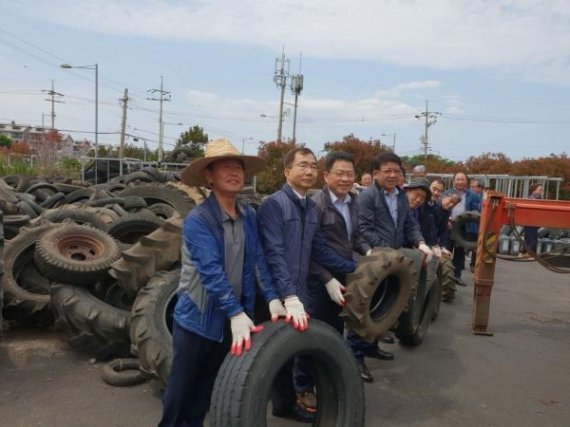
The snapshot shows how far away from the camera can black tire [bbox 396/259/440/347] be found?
16.7 feet

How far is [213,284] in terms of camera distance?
255 cm

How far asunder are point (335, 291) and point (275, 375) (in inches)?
42.7

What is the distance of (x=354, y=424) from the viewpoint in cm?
297

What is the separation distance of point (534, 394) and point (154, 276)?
3293 millimetres

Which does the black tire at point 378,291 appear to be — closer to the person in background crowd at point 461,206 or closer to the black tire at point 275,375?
the black tire at point 275,375

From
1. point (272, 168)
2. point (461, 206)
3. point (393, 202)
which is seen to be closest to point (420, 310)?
point (393, 202)

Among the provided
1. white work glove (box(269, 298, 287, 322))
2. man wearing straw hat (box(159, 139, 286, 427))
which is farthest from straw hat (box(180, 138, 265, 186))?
white work glove (box(269, 298, 287, 322))

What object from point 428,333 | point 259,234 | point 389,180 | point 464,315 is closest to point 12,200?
point 259,234

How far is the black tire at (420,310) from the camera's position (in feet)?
16.7

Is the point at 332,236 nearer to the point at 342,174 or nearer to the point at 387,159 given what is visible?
the point at 342,174

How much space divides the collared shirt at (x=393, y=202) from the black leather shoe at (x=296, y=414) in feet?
6.23

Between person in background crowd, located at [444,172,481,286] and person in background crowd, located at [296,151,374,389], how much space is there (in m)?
5.28

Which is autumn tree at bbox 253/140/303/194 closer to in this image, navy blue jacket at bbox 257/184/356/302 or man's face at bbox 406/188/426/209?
man's face at bbox 406/188/426/209

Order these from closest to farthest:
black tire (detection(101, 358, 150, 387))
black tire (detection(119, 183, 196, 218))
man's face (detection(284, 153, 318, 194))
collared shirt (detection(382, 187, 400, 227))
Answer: man's face (detection(284, 153, 318, 194))
black tire (detection(101, 358, 150, 387))
collared shirt (detection(382, 187, 400, 227))
black tire (detection(119, 183, 196, 218))
